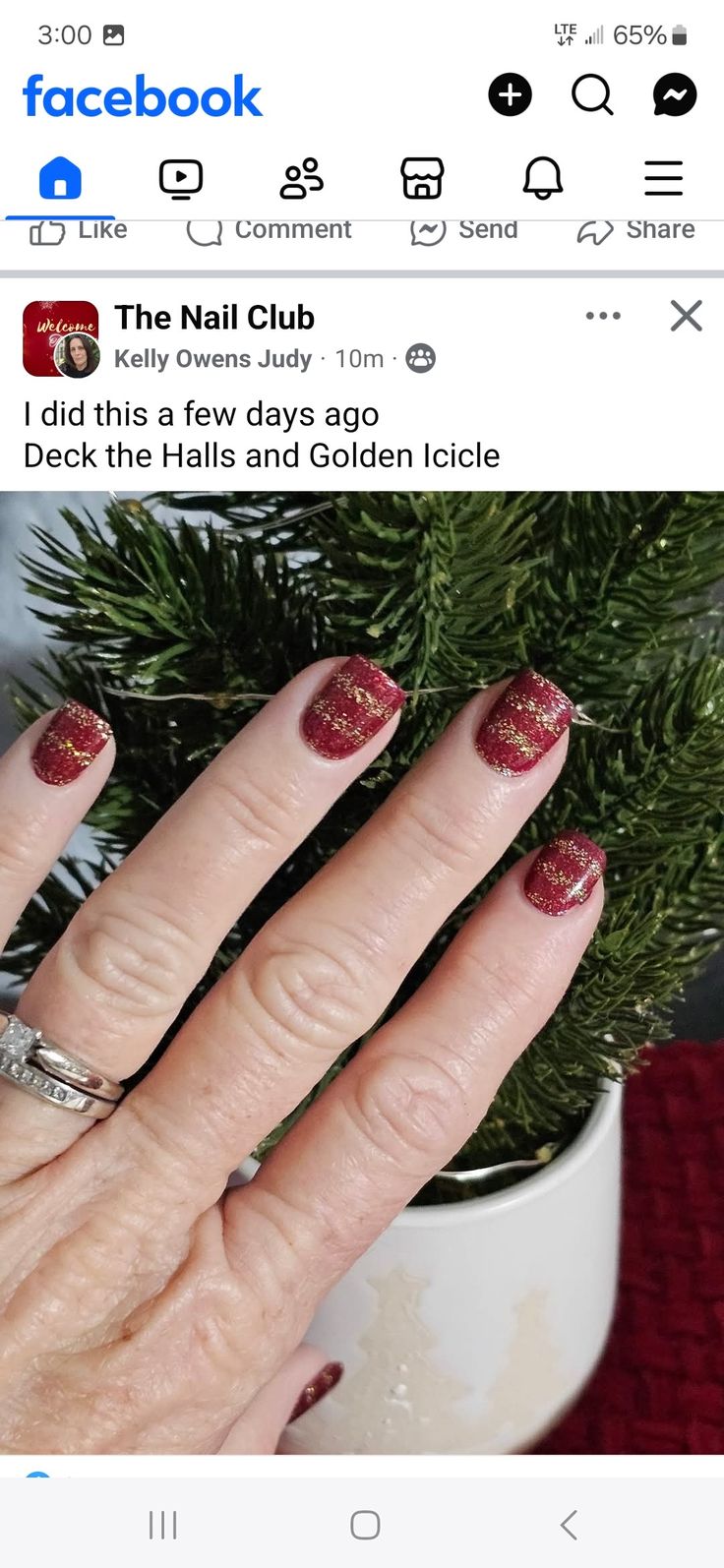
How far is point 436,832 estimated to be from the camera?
33cm
